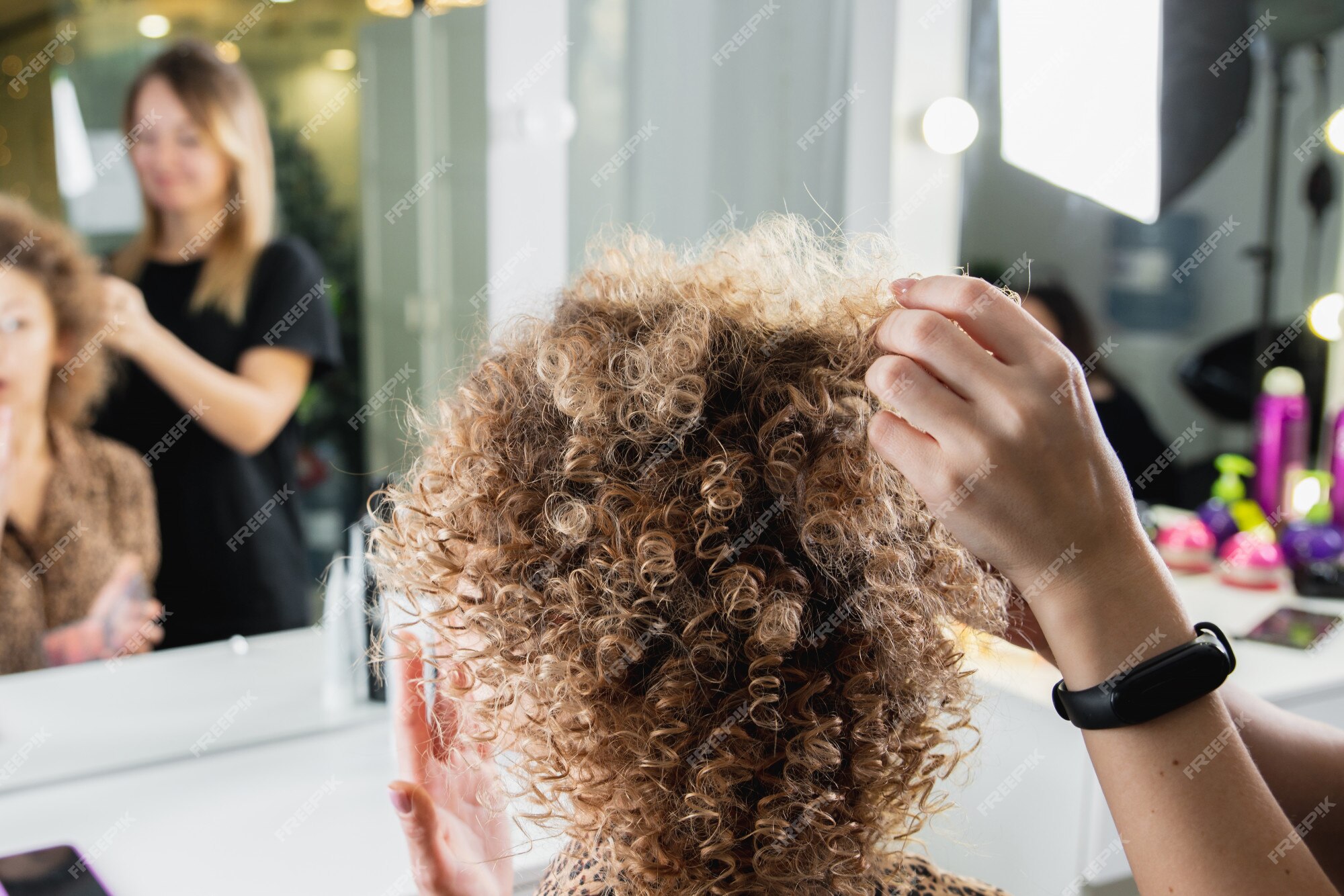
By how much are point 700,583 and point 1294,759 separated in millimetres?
579

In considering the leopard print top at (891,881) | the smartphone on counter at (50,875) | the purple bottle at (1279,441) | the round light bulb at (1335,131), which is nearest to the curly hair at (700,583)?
the leopard print top at (891,881)

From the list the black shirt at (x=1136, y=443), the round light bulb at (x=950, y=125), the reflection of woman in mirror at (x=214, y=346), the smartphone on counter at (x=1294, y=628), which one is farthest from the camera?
the black shirt at (x=1136, y=443)

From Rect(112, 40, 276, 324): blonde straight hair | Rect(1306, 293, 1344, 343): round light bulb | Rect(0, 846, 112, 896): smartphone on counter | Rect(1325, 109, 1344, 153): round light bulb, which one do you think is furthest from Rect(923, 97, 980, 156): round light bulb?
Rect(0, 846, 112, 896): smartphone on counter

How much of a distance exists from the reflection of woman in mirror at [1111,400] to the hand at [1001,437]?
1.31 metres

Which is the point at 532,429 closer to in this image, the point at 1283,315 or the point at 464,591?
the point at 464,591

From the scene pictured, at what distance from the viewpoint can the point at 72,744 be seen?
3.79 ft

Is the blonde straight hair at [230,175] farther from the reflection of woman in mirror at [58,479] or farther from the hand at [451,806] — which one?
the hand at [451,806]

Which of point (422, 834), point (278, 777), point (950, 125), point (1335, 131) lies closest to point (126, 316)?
point (278, 777)

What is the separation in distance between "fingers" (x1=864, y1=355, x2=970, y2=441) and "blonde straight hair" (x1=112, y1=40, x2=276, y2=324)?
867mm

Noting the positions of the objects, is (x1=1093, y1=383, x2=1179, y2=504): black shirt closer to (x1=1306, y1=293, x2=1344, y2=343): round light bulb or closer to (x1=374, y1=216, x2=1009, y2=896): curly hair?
(x1=1306, y1=293, x2=1344, y2=343): round light bulb

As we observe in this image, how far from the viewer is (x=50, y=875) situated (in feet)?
3.02

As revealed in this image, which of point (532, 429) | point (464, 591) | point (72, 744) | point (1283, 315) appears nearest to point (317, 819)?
point (72, 744)

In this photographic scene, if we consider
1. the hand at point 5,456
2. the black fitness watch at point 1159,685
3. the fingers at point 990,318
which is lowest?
the hand at point 5,456

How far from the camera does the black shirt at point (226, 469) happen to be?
112 cm
